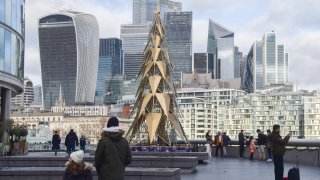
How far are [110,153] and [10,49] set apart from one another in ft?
108

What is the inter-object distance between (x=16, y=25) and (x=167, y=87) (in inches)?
500

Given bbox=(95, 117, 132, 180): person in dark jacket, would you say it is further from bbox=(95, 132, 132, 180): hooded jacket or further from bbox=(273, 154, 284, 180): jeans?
bbox=(273, 154, 284, 180): jeans

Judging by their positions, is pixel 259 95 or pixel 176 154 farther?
pixel 259 95

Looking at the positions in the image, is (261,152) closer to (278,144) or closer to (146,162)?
(146,162)

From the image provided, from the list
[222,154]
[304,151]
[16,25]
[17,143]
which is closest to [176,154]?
[304,151]

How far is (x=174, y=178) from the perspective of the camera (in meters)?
16.6

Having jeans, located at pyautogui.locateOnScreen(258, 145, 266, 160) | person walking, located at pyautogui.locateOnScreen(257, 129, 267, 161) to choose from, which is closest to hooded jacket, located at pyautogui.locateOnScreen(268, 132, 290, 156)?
person walking, located at pyautogui.locateOnScreen(257, 129, 267, 161)

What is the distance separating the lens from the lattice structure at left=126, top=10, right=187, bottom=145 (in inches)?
1385

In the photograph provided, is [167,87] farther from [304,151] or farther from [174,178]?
[174,178]

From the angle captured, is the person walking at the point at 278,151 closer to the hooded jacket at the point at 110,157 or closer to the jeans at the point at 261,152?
the hooded jacket at the point at 110,157

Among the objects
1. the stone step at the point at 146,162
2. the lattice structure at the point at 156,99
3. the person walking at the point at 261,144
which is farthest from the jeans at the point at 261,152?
the stone step at the point at 146,162

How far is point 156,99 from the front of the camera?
3541cm

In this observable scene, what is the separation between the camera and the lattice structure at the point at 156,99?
3519 cm

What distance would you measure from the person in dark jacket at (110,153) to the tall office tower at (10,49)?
2919 cm
